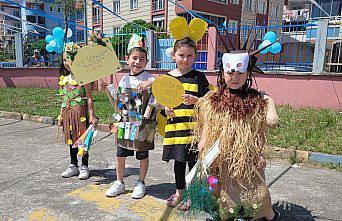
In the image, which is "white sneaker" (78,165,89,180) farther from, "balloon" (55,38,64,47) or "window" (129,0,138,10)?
"window" (129,0,138,10)

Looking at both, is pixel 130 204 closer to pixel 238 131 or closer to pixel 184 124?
pixel 184 124

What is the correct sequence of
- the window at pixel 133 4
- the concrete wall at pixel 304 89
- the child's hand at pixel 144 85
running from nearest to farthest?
the child's hand at pixel 144 85
the concrete wall at pixel 304 89
the window at pixel 133 4

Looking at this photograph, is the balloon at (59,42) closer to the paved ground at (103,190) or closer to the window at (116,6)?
the paved ground at (103,190)

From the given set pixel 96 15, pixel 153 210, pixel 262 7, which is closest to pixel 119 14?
pixel 96 15

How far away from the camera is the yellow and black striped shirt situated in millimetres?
2620

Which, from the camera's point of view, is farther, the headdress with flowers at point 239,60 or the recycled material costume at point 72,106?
the recycled material costume at point 72,106

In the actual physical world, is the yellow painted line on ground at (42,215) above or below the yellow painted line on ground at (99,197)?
above

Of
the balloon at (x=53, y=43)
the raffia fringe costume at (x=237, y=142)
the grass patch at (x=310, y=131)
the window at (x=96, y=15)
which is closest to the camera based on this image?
the raffia fringe costume at (x=237, y=142)

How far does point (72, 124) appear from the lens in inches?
135

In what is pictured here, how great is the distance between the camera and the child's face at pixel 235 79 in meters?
2.12

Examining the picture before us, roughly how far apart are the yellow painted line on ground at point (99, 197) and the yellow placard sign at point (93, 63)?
3.68ft

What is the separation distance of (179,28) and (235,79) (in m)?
0.76

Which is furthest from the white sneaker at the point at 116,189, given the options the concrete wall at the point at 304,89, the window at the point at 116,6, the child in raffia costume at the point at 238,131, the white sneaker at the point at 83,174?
the window at the point at 116,6

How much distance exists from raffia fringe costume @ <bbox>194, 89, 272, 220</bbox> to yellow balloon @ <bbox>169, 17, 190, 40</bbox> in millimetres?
655
